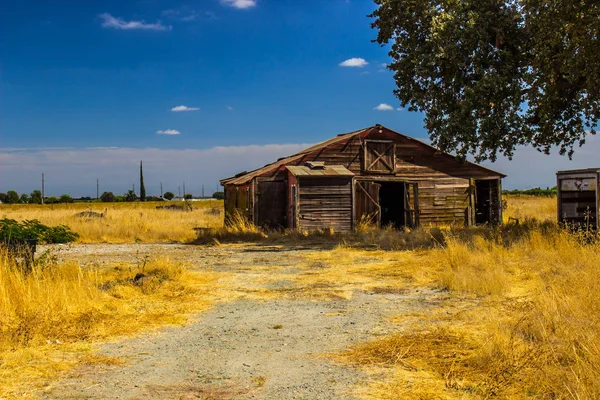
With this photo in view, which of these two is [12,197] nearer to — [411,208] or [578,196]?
[411,208]

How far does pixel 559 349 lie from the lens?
209 inches

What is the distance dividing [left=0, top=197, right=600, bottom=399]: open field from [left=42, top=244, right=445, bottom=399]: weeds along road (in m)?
0.03

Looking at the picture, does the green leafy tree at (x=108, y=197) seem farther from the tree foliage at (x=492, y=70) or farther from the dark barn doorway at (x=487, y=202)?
the tree foliage at (x=492, y=70)

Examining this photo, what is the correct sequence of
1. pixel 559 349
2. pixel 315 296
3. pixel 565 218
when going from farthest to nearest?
pixel 565 218, pixel 315 296, pixel 559 349

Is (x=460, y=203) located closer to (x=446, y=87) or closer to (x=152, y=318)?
(x=446, y=87)

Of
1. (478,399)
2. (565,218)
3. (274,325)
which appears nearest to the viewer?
(478,399)

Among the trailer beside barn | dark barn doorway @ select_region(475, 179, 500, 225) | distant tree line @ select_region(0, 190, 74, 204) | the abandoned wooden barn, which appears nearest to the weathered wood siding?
the abandoned wooden barn

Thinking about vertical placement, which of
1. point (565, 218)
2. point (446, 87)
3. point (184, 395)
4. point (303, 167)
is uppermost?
point (446, 87)

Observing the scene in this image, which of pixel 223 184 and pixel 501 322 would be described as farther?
pixel 223 184

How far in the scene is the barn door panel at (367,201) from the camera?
25375 mm

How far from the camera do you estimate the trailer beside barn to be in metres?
15.2

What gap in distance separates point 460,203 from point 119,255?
17.7 m

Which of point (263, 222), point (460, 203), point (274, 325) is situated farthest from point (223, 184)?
point (274, 325)

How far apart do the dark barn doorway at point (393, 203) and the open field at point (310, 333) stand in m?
15.8
